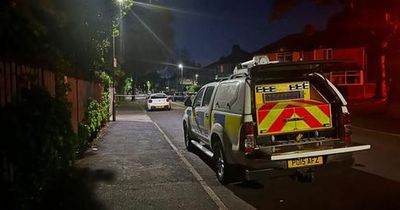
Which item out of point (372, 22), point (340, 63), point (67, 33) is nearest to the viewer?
point (67, 33)

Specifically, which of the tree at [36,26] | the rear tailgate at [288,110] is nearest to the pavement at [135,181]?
the rear tailgate at [288,110]

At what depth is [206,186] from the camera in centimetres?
754

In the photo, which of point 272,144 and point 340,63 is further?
point 340,63

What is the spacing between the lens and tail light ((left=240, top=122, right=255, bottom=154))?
21.9ft

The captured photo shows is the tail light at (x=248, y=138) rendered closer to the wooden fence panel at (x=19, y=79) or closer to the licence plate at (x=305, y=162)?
the licence plate at (x=305, y=162)

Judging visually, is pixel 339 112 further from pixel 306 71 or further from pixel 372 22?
pixel 372 22

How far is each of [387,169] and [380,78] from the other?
2630 centimetres

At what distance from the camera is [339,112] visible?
23.8 ft

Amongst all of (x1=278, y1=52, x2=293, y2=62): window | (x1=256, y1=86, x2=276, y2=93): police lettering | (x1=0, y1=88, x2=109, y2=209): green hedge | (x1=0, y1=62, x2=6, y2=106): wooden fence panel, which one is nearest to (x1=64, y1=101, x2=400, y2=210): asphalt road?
(x1=0, y1=88, x2=109, y2=209): green hedge

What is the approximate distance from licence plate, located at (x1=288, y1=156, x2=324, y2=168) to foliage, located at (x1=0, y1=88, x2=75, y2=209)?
3566 millimetres

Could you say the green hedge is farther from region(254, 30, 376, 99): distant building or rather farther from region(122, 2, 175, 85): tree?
region(122, 2, 175, 85): tree

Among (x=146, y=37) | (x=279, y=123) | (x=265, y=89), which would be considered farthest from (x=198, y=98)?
(x=146, y=37)

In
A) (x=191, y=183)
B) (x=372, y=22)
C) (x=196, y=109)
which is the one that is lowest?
(x=191, y=183)

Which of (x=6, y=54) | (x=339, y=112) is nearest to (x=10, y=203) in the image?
(x=6, y=54)
